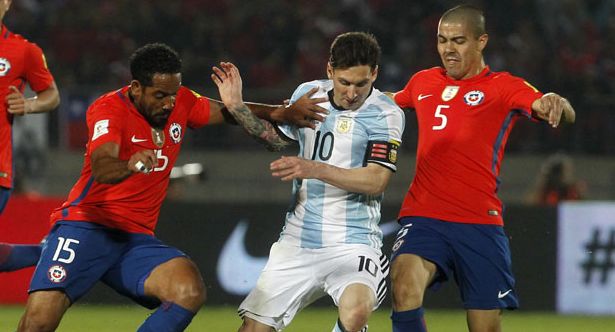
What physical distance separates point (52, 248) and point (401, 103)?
2254 mm

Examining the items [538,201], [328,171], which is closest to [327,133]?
[328,171]

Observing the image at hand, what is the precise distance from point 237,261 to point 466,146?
191 inches

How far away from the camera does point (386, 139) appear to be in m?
6.28

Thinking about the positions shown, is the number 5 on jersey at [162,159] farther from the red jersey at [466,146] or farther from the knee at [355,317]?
the red jersey at [466,146]

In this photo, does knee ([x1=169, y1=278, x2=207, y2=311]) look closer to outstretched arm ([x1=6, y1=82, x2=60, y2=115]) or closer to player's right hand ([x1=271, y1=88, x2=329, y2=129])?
player's right hand ([x1=271, y1=88, x2=329, y2=129])

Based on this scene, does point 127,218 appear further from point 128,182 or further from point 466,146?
point 466,146

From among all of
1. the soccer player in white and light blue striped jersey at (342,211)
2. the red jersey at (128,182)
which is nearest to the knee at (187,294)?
the soccer player in white and light blue striped jersey at (342,211)

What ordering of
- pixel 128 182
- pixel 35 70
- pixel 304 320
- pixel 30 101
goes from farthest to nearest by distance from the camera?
pixel 304 320
pixel 35 70
pixel 30 101
pixel 128 182

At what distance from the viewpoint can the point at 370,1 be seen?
1620 centimetres

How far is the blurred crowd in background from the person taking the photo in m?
14.8

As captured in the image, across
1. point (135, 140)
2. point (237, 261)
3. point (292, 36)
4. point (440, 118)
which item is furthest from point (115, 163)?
point (292, 36)

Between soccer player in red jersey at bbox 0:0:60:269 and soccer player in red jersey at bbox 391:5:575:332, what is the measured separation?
8.29 feet

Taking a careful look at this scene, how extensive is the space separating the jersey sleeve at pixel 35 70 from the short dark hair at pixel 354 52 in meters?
2.50

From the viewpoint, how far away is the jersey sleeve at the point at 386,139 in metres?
6.23
